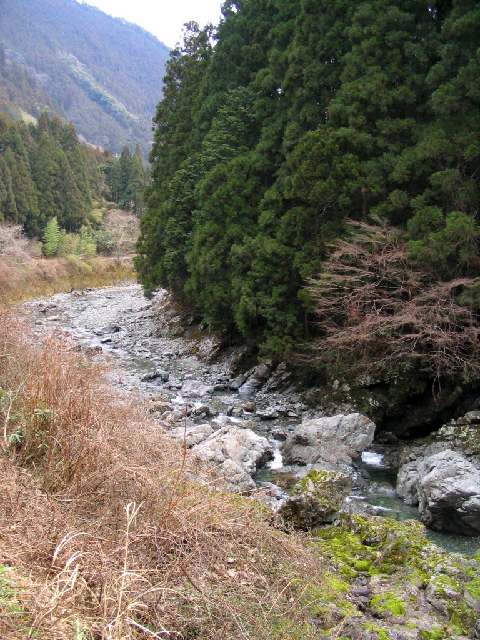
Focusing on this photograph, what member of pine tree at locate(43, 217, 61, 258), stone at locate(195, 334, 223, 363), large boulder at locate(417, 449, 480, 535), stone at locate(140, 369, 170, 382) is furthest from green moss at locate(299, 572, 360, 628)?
pine tree at locate(43, 217, 61, 258)

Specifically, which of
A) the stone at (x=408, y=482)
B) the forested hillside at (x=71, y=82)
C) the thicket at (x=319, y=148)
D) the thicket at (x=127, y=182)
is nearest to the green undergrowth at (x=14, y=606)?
the stone at (x=408, y=482)

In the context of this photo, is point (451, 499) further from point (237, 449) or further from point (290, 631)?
point (290, 631)

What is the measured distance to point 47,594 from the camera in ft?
8.70

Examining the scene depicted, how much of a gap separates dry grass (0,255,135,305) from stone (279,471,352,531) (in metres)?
20.1

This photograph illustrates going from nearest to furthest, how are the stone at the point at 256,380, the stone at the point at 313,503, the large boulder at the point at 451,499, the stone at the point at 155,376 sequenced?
the stone at the point at 313,503 → the large boulder at the point at 451,499 → the stone at the point at 256,380 → the stone at the point at 155,376

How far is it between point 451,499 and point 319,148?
712 cm

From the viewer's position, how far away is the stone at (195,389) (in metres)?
12.2

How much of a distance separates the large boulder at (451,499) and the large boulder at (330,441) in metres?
1.75

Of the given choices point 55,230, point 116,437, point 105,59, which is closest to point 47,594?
point 116,437

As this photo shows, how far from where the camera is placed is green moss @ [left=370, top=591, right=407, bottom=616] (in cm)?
407

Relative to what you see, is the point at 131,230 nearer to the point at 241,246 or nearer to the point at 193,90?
the point at 193,90

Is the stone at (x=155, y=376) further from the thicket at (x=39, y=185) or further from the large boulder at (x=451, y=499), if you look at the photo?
the thicket at (x=39, y=185)

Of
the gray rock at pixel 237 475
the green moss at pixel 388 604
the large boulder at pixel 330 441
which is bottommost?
the gray rock at pixel 237 475

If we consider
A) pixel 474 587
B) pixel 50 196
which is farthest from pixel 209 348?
pixel 50 196
